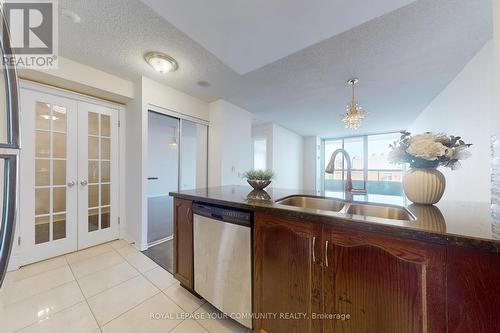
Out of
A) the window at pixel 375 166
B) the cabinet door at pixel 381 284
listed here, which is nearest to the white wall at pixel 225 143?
the cabinet door at pixel 381 284

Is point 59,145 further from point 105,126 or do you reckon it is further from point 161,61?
point 161,61

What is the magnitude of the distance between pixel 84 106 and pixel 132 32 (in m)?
1.50

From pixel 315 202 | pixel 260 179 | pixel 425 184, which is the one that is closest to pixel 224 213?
pixel 260 179

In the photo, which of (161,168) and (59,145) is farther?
(161,168)

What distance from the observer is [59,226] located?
2359 millimetres

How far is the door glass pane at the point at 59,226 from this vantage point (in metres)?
2.32

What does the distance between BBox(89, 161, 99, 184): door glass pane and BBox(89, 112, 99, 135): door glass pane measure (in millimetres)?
450

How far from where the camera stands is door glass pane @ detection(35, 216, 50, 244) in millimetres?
2203

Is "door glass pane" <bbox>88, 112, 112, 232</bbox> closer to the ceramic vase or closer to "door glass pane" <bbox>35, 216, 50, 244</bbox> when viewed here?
"door glass pane" <bbox>35, 216, 50, 244</bbox>

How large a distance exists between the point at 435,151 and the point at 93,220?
149 inches

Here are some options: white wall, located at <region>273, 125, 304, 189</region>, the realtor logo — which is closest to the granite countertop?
the realtor logo

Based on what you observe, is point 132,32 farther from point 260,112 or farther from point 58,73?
point 260,112

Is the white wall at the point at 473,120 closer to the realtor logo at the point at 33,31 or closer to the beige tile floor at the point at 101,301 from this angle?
the beige tile floor at the point at 101,301

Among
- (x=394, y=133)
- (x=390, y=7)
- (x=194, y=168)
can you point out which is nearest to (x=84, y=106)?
(x=194, y=168)
